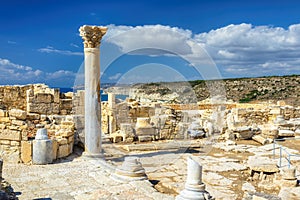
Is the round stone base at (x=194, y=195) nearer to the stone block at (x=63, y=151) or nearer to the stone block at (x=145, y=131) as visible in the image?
the stone block at (x=63, y=151)

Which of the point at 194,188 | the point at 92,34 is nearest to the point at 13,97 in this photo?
the point at 92,34

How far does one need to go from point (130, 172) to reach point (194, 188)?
6.56 ft

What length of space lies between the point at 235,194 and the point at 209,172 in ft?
5.30

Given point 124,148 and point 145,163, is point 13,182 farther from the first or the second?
point 124,148

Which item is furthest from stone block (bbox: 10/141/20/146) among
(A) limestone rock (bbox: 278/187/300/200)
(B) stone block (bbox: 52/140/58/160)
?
(A) limestone rock (bbox: 278/187/300/200)

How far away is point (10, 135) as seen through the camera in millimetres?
8914

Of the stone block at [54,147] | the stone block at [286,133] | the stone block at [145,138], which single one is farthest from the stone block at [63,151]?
the stone block at [286,133]

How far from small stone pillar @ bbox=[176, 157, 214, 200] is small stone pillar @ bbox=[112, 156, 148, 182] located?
5.74 ft

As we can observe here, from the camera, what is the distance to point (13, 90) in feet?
52.3

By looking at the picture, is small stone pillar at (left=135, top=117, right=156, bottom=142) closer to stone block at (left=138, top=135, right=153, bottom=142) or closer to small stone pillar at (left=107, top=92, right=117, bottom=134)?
stone block at (left=138, top=135, right=153, bottom=142)

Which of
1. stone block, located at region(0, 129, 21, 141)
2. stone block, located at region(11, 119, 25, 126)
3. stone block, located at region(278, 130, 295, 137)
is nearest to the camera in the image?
stone block, located at region(0, 129, 21, 141)

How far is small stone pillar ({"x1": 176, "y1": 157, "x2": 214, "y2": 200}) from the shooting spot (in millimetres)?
5336

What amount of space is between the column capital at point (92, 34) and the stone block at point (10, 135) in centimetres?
288

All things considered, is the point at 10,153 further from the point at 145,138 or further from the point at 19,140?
the point at 145,138
